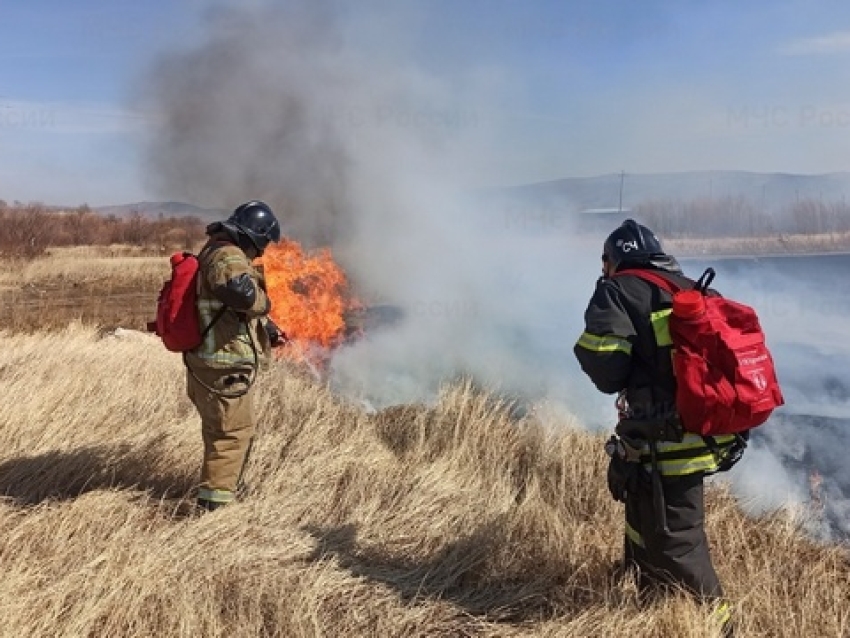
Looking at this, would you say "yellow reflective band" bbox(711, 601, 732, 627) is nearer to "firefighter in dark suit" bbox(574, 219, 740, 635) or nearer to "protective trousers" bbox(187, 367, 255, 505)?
"firefighter in dark suit" bbox(574, 219, 740, 635)

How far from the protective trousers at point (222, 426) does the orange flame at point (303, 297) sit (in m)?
3.85

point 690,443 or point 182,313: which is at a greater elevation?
point 182,313

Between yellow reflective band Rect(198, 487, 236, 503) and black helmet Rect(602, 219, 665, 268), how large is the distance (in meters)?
2.22

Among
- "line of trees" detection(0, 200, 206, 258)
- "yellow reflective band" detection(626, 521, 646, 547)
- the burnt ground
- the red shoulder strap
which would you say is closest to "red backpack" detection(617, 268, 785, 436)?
the red shoulder strap

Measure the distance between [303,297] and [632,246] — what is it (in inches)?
269

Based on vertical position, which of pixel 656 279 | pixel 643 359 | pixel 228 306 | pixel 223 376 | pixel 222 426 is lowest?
pixel 222 426

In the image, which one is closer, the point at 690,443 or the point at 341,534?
the point at 690,443

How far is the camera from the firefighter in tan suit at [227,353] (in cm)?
351

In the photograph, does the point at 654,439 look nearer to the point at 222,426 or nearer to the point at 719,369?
the point at 719,369

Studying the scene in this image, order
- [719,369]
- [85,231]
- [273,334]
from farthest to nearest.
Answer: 1. [85,231]
2. [273,334]
3. [719,369]

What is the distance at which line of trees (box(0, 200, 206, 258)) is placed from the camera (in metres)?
28.7

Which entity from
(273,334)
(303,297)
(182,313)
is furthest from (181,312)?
(303,297)

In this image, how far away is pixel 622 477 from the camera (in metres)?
2.79

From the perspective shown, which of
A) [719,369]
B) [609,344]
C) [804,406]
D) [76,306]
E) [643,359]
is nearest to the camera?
[719,369]
